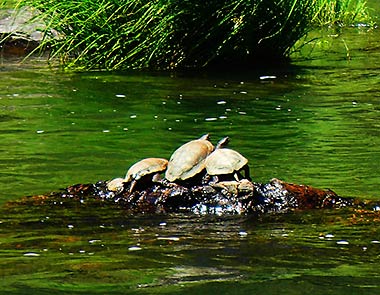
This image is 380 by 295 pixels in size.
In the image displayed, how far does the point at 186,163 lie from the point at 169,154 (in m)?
1.70

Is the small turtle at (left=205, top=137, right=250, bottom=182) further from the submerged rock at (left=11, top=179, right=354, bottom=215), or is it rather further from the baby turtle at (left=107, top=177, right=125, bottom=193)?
the baby turtle at (left=107, top=177, right=125, bottom=193)

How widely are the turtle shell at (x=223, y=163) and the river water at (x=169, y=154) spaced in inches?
14.7

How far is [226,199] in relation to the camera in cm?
647

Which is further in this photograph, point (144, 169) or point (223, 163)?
point (144, 169)

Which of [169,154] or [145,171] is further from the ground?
[145,171]

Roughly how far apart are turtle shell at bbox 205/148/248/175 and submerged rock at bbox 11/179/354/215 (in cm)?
9

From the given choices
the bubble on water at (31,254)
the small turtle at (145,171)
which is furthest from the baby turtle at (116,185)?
the bubble on water at (31,254)

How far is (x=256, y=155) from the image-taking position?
8.30m

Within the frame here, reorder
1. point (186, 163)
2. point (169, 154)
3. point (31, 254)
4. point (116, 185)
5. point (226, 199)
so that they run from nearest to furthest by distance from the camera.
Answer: point (31, 254) → point (226, 199) → point (186, 163) → point (116, 185) → point (169, 154)

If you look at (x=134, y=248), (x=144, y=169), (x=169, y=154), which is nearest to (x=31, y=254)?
(x=134, y=248)

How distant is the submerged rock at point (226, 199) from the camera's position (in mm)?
6426

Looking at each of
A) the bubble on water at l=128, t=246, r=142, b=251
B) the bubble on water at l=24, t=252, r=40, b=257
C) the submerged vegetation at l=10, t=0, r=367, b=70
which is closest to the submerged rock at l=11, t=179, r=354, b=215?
the bubble on water at l=128, t=246, r=142, b=251

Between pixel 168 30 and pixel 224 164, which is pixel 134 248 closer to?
pixel 224 164

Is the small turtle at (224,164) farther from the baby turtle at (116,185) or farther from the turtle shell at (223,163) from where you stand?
the baby turtle at (116,185)
